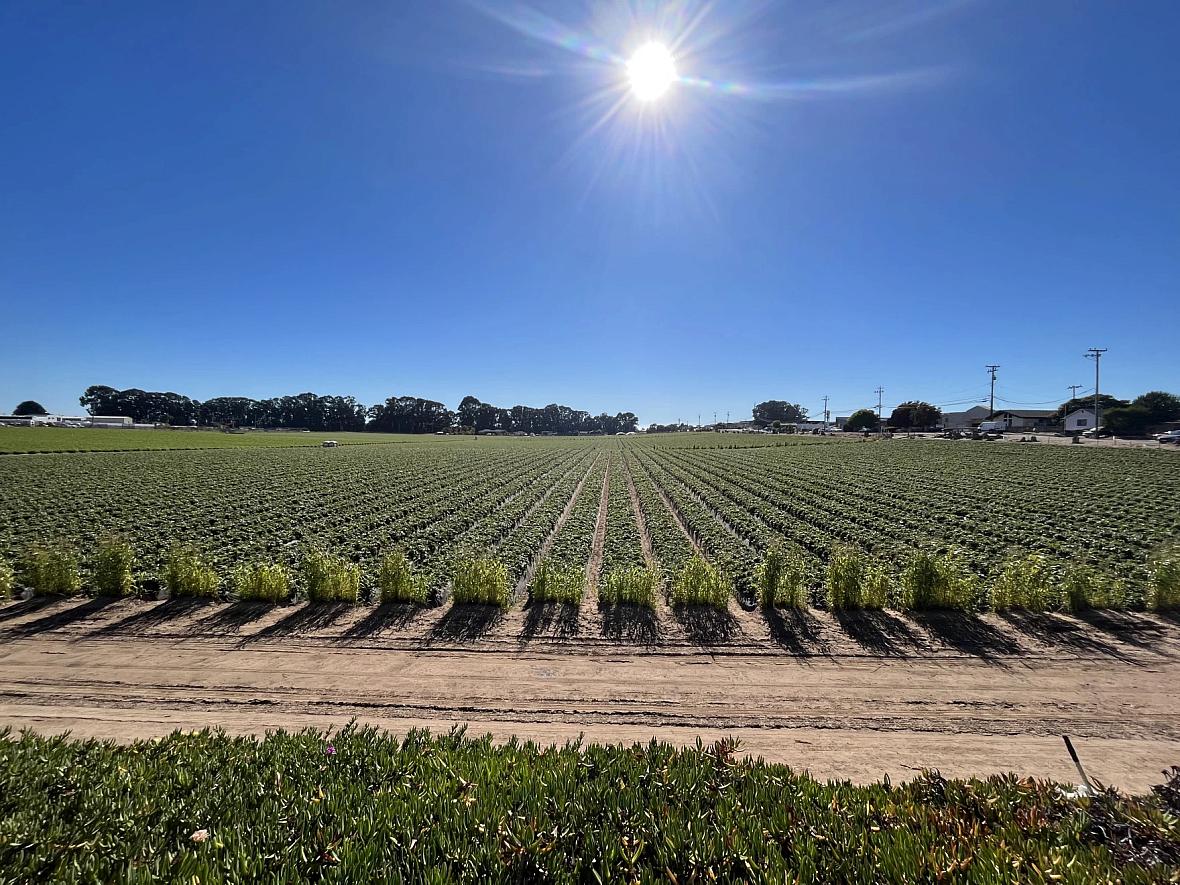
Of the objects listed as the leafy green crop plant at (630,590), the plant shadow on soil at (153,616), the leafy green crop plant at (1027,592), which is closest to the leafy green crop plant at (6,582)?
the plant shadow on soil at (153,616)

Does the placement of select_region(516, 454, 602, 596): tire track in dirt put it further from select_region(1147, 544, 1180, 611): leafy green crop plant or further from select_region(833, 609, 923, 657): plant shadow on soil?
select_region(1147, 544, 1180, 611): leafy green crop plant

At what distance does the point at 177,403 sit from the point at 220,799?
255 metres

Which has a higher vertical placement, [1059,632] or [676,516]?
[1059,632]

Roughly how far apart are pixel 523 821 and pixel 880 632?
909 centimetres

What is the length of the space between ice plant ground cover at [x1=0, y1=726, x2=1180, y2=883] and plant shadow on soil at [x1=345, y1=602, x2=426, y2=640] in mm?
5000

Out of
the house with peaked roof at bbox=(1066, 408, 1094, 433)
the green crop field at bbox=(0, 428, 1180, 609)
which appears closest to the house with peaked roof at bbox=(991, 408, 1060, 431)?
the house with peaked roof at bbox=(1066, 408, 1094, 433)

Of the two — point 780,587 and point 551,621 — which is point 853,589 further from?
point 551,621

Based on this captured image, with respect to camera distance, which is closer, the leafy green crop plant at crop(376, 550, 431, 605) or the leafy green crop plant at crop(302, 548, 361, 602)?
the leafy green crop plant at crop(302, 548, 361, 602)

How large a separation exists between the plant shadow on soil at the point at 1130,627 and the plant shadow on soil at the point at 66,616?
21621mm

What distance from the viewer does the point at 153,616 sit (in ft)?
33.0

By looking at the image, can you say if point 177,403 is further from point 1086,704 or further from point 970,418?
point 970,418

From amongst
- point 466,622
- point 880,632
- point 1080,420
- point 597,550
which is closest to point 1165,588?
point 880,632

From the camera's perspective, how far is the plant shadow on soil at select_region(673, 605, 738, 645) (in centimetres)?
929

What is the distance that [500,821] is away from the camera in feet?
11.0
